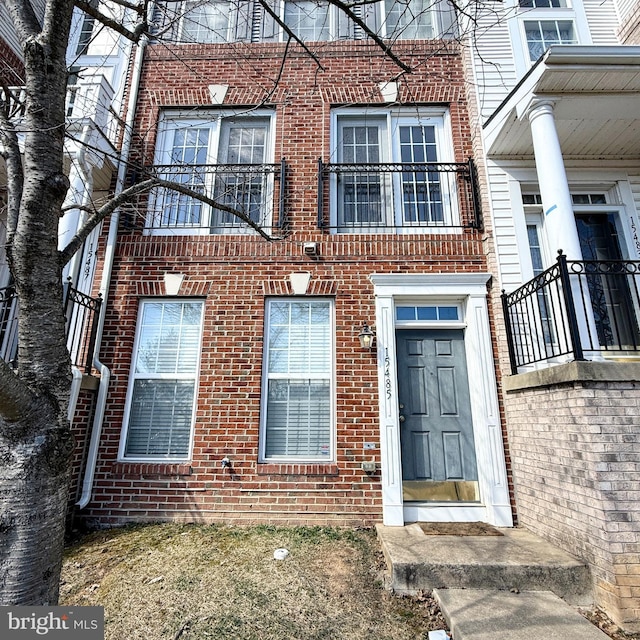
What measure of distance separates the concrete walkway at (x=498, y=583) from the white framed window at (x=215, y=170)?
388 centimetres

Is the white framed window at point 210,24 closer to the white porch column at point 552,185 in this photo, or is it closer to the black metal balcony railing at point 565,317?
the white porch column at point 552,185

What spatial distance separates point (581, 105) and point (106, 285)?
5.78m

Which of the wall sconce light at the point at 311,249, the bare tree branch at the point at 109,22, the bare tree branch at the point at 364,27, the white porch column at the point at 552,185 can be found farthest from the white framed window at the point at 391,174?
the bare tree branch at the point at 109,22

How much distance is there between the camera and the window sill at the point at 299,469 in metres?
4.20

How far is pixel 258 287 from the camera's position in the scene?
4785 millimetres

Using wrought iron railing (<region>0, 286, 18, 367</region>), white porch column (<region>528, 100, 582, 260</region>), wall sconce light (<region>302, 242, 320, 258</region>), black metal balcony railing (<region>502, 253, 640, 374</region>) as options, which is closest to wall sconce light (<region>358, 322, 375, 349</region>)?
wall sconce light (<region>302, 242, 320, 258</region>)

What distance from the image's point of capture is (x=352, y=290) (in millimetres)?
4727

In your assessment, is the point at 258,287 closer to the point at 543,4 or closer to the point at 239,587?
Answer: the point at 239,587

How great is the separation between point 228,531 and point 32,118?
3.70 meters

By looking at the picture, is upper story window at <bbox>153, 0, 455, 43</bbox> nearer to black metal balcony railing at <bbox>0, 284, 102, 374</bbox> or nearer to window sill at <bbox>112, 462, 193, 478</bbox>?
black metal balcony railing at <bbox>0, 284, 102, 374</bbox>

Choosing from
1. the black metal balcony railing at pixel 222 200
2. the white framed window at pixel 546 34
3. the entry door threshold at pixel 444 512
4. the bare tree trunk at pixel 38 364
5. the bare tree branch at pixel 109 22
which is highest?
the white framed window at pixel 546 34

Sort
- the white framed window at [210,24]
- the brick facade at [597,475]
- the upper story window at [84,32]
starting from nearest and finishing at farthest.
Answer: the brick facade at [597,475] → the white framed window at [210,24] → the upper story window at [84,32]

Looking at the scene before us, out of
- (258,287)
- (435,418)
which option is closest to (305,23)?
(258,287)

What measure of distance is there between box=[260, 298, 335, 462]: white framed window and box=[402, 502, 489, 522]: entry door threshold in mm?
1010
